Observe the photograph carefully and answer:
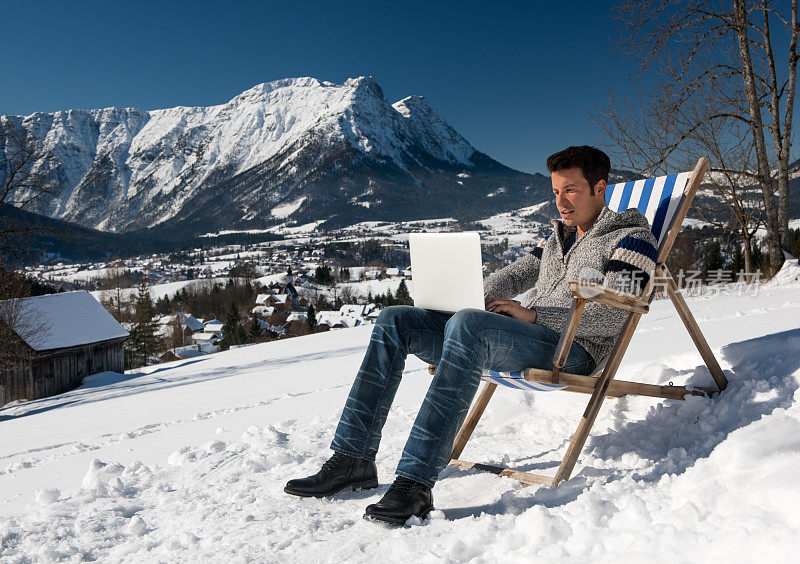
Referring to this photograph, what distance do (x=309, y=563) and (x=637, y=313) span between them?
1.48m

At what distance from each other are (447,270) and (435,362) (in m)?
0.41

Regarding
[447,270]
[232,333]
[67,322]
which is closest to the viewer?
[447,270]

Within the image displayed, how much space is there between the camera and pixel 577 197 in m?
2.54

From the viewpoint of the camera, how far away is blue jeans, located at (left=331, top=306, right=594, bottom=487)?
2.00 m

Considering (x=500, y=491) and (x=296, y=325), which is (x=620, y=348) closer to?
(x=500, y=491)

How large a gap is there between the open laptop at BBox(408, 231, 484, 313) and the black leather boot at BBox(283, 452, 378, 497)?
69cm

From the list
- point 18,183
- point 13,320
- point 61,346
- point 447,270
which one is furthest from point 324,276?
point 447,270

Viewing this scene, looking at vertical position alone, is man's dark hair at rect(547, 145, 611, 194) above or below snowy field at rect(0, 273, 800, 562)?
above

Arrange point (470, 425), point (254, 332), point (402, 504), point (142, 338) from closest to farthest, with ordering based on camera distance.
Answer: point (402, 504)
point (470, 425)
point (142, 338)
point (254, 332)

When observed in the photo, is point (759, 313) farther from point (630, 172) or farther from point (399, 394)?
point (630, 172)

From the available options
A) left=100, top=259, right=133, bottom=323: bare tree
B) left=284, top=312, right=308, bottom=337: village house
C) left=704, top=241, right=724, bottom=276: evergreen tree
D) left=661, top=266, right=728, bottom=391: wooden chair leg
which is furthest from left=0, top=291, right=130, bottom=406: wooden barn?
left=704, top=241, right=724, bottom=276: evergreen tree

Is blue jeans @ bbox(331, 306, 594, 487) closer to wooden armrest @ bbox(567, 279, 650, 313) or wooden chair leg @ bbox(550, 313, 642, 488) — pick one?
wooden chair leg @ bbox(550, 313, 642, 488)

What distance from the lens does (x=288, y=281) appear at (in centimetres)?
7931

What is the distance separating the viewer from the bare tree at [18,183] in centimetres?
1587
